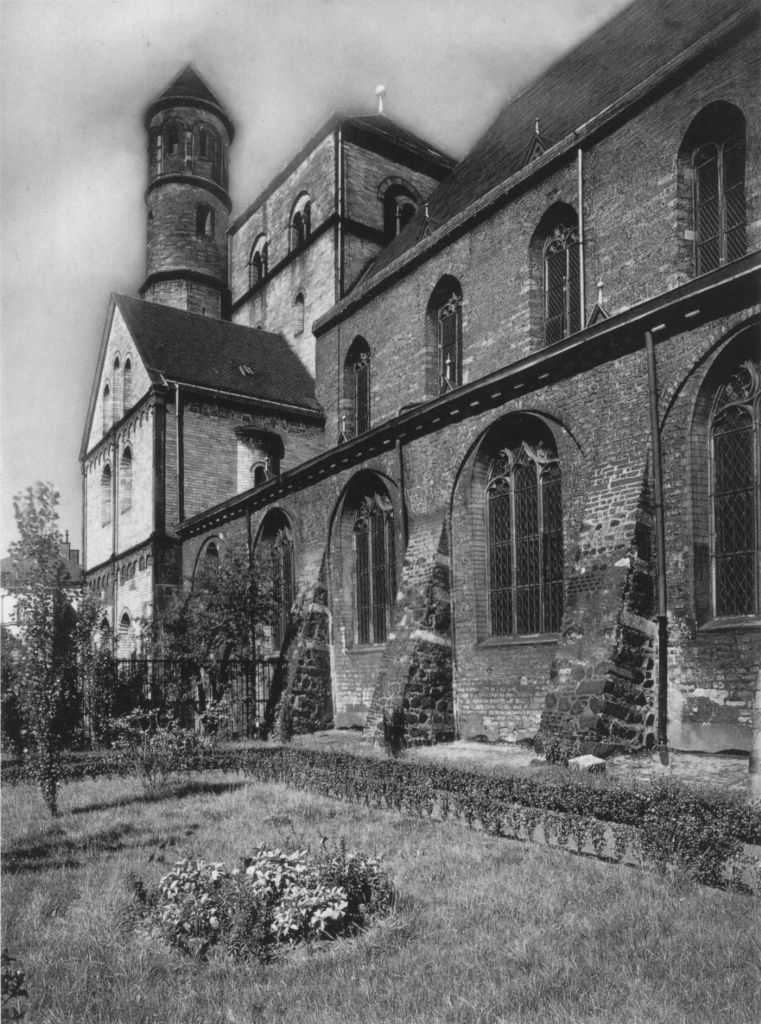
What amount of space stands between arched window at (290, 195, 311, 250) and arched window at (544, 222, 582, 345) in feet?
45.2

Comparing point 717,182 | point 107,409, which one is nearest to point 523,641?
point 717,182

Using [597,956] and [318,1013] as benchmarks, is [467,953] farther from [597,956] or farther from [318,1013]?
[318,1013]

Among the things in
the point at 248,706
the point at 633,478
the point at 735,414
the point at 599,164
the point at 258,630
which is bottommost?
the point at 248,706

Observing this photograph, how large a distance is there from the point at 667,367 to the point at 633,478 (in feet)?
5.36

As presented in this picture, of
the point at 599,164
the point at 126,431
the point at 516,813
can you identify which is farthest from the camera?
the point at 126,431

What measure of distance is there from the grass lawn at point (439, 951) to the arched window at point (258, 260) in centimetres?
2801

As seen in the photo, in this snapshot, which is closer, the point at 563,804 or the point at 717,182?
the point at 563,804

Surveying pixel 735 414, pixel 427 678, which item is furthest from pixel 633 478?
pixel 427 678

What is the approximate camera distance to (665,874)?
6.30 meters

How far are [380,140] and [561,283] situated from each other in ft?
47.3

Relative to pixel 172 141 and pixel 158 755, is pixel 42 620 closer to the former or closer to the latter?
pixel 158 755

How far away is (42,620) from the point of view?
9211mm

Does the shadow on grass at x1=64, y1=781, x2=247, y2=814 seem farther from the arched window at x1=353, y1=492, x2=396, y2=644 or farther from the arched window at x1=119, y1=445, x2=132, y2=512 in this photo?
the arched window at x1=119, y1=445, x2=132, y2=512

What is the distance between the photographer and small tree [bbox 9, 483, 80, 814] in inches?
354
